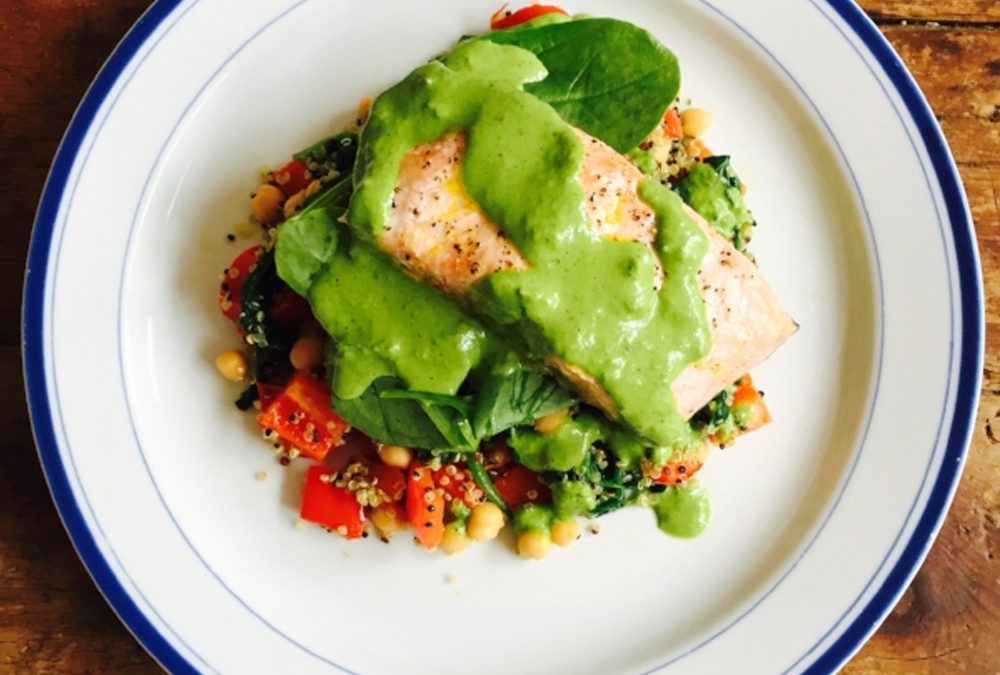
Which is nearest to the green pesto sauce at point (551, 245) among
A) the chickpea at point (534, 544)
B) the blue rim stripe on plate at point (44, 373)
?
the chickpea at point (534, 544)

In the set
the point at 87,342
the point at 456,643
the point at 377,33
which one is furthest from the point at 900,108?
the point at 87,342

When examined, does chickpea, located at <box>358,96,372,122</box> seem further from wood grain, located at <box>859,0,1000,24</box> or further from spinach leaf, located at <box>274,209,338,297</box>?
wood grain, located at <box>859,0,1000,24</box>

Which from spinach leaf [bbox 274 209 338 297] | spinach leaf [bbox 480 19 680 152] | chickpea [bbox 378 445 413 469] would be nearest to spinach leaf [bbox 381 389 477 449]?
chickpea [bbox 378 445 413 469]

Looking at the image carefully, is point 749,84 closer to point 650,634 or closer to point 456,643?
point 650,634

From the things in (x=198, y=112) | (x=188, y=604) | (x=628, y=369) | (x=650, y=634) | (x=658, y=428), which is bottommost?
(x=650, y=634)

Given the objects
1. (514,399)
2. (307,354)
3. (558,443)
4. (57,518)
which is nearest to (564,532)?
(558,443)
